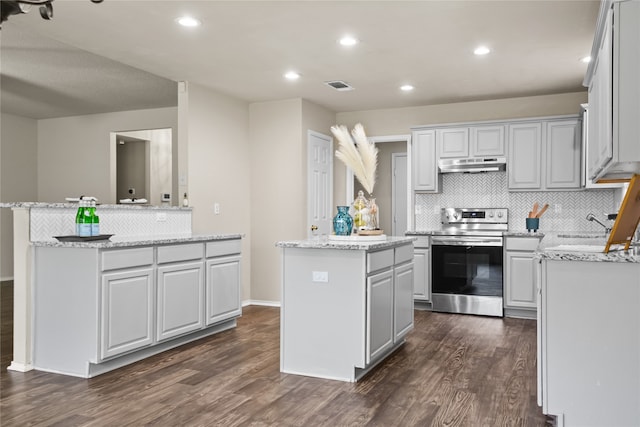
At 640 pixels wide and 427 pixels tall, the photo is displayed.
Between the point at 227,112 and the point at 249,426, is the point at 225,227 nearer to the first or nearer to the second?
the point at 227,112

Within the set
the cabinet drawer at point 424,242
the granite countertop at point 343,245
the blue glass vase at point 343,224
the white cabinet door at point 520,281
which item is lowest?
the white cabinet door at point 520,281

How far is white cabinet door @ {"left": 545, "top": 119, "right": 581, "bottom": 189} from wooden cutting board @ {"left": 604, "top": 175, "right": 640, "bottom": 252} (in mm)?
3132

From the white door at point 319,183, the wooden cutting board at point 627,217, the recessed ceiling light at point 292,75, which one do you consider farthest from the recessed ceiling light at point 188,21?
the wooden cutting board at point 627,217

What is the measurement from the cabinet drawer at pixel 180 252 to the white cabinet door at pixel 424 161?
9.65ft

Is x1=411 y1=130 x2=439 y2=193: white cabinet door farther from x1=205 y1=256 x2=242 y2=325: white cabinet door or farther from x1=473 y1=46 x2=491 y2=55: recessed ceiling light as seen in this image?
x1=205 y1=256 x2=242 y2=325: white cabinet door

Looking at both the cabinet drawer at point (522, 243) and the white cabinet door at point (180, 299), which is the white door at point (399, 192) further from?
the white cabinet door at point (180, 299)

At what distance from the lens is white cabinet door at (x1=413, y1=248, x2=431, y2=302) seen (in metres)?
5.85

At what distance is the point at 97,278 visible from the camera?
11.1ft

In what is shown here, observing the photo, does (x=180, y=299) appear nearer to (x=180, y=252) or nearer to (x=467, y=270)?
(x=180, y=252)

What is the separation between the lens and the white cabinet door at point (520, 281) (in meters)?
5.42

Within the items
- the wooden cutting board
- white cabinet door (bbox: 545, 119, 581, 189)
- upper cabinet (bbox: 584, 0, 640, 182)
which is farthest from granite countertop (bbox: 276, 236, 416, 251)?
white cabinet door (bbox: 545, 119, 581, 189)

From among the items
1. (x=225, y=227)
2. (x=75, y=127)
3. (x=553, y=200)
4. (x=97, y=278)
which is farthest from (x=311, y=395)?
(x=75, y=127)

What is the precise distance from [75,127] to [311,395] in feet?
22.2

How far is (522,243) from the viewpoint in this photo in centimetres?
546
